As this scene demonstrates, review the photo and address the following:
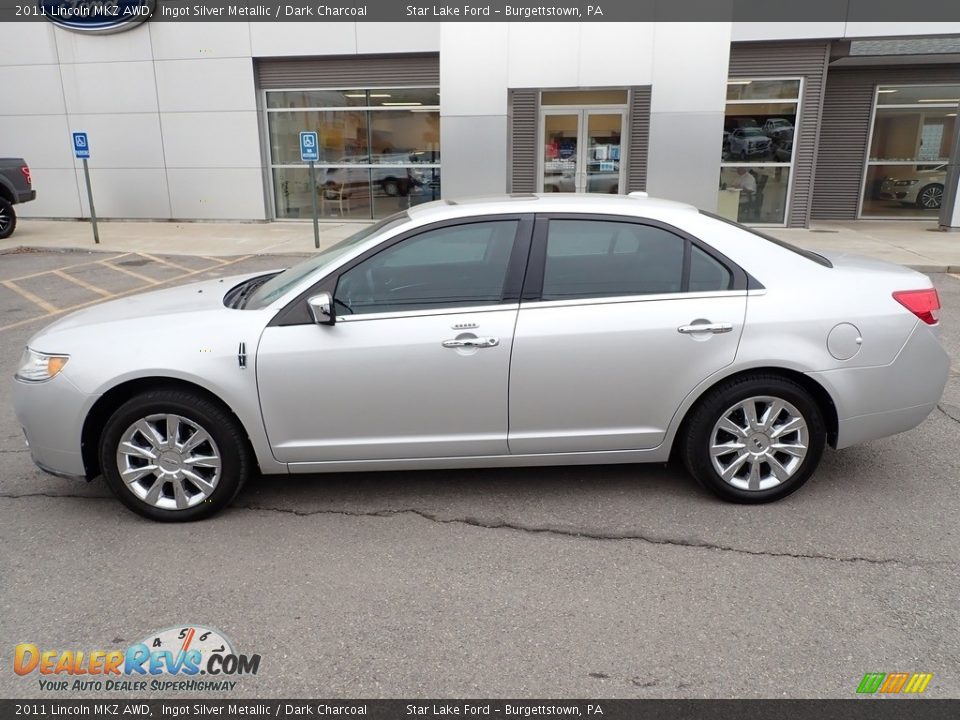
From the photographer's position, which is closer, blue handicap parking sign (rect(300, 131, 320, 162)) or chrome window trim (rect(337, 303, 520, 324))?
chrome window trim (rect(337, 303, 520, 324))

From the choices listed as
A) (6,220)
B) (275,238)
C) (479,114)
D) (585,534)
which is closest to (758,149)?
(479,114)

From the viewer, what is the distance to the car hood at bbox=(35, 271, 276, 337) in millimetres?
3918

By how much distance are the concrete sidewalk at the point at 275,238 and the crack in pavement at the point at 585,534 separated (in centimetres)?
938

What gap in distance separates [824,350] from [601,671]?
2.06 metres

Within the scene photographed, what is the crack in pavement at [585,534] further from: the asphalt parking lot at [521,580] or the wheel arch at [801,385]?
the wheel arch at [801,385]

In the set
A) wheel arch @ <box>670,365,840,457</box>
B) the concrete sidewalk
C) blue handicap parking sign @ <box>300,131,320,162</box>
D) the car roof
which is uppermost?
blue handicap parking sign @ <box>300,131,320,162</box>

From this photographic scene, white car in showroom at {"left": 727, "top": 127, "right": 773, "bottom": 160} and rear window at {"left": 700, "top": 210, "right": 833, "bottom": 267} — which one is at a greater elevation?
white car in showroom at {"left": 727, "top": 127, "right": 773, "bottom": 160}

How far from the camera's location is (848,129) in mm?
16438

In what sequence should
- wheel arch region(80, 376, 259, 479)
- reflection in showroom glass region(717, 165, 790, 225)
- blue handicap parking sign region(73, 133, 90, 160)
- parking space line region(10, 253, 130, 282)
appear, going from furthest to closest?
reflection in showroom glass region(717, 165, 790, 225) → blue handicap parking sign region(73, 133, 90, 160) → parking space line region(10, 253, 130, 282) → wheel arch region(80, 376, 259, 479)

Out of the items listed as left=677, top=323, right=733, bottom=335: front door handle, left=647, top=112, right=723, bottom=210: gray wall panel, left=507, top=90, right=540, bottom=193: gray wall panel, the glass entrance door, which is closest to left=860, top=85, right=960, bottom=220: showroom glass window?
left=647, top=112, right=723, bottom=210: gray wall panel

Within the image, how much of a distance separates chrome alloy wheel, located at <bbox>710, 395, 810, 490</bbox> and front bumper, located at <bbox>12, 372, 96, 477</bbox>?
128 inches

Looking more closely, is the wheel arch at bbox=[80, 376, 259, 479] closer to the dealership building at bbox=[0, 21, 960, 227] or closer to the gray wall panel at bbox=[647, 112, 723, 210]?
the dealership building at bbox=[0, 21, 960, 227]

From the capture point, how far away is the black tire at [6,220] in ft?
49.7

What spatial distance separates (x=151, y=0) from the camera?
1642 cm
